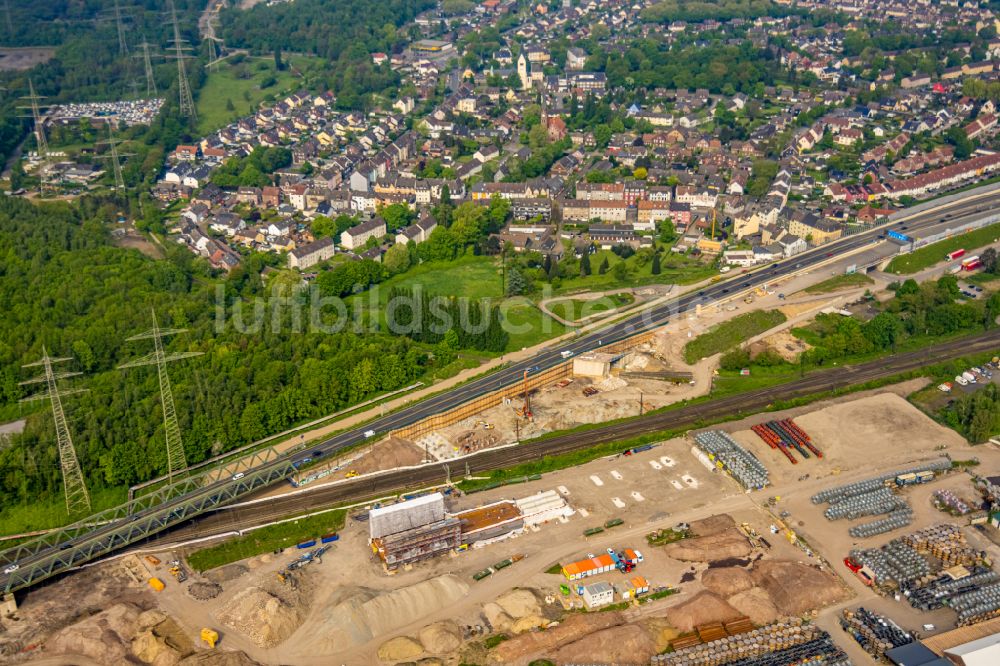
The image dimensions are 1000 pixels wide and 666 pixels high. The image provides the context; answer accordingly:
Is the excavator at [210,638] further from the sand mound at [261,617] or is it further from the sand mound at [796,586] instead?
the sand mound at [796,586]

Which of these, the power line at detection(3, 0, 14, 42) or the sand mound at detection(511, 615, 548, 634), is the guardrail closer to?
the sand mound at detection(511, 615, 548, 634)

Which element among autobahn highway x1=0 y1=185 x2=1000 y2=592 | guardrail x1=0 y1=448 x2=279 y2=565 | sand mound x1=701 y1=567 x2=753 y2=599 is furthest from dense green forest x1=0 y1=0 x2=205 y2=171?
sand mound x1=701 y1=567 x2=753 y2=599

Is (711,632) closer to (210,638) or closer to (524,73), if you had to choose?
(210,638)

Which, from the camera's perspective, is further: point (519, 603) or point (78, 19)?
point (78, 19)

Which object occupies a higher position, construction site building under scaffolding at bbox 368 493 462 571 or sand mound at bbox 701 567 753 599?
construction site building under scaffolding at bbox 368 493 462 571

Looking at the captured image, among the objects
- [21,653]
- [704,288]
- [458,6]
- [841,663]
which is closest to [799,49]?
[458,6]

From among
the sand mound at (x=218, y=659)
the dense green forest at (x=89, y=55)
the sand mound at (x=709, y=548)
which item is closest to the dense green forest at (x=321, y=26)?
→ the dense green forest at (x=89, y=55)

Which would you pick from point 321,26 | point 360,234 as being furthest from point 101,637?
point 321,26
